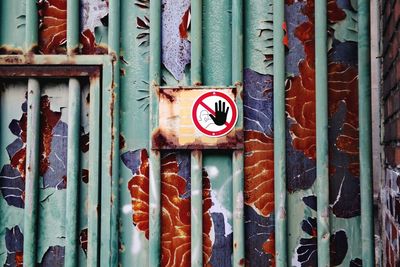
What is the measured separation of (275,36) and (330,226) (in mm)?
816

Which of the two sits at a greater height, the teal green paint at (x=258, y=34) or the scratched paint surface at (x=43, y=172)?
the teal green paint at (x=258, y=34)

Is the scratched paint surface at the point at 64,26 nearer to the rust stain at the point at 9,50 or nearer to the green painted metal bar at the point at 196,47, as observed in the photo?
the rust stain at the point at 9,50

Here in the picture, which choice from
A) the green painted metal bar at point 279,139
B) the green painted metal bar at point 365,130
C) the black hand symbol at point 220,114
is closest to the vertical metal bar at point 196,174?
the black hand symbol at point 220,114

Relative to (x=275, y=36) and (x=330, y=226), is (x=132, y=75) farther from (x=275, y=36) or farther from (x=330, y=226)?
(x=330, y=226)

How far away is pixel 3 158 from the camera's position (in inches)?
85.0

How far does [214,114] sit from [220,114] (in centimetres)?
3

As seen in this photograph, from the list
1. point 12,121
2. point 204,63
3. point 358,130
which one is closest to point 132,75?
point 204,63

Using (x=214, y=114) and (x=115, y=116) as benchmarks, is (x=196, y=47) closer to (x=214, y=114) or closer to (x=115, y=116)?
(x=214, y=114)

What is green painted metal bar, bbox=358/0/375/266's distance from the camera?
2020mm

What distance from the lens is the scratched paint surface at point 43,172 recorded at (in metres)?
2.13

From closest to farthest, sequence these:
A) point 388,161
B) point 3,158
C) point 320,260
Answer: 1. point 388,161
2. point 320,260
3. point 3,158

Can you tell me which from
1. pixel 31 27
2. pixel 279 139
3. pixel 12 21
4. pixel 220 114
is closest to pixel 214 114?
pixel 220 114

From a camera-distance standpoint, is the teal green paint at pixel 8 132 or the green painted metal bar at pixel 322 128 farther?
the teal green paint at pixel 8 132

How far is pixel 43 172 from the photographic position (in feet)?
7.04
